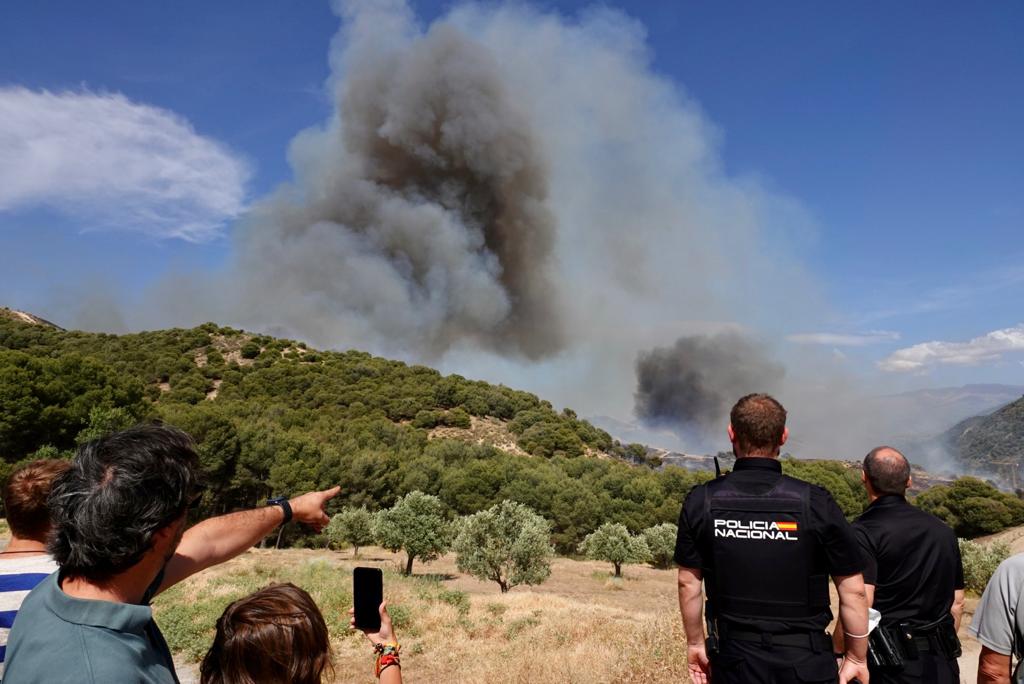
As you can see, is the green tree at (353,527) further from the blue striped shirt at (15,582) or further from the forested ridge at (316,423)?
the blue striped shirt at (15,582)

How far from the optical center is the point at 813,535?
2.73 meters

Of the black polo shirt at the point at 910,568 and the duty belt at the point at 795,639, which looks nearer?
the duty belt at the point at 795,639

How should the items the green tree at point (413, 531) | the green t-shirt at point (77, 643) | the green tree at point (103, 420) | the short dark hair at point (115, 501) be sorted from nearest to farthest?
1. the green t-shirt at point (77, 643)
2. the short dark hair at point (115, 501)
3. the green tree at point (413, 531)
4. the green tree at point (103, 420)

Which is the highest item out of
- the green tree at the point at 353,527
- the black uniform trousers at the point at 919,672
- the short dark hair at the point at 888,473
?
the short dark hair at the point at 888,473

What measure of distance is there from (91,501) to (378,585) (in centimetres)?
85

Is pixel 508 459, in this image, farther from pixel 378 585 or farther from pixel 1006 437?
pixel 1006 437

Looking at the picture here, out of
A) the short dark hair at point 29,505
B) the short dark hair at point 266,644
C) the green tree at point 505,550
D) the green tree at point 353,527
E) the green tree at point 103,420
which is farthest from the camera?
the green tree at point 353,527

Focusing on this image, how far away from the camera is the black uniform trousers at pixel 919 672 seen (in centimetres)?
307

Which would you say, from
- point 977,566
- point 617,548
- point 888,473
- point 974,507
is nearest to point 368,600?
point 888,473

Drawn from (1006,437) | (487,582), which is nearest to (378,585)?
(487,582)

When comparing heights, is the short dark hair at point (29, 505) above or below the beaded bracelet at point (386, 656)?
above

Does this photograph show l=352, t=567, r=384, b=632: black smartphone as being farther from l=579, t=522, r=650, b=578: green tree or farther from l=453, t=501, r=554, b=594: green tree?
l=579, t=522, r=650, b=578: green tree

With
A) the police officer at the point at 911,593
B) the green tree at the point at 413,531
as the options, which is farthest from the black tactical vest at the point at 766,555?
the green tree at the point at 413,531

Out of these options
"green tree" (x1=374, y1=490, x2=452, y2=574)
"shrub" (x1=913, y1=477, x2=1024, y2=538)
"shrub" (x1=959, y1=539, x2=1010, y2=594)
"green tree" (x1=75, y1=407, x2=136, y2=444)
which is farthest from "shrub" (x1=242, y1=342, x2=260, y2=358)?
"shrub" (x1=959, y1=539, x2=1010, y2=594)
